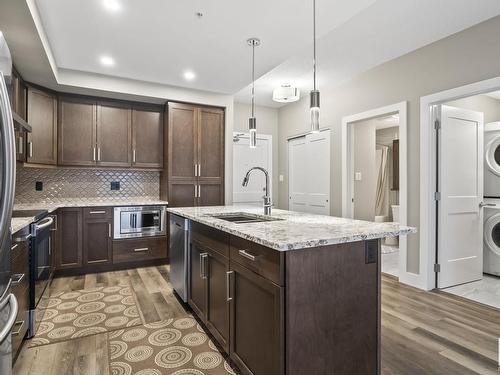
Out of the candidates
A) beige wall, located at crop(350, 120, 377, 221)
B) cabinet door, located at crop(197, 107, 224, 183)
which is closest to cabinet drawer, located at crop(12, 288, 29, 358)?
cabinet door, located at crop(197, 107, 224, 183)

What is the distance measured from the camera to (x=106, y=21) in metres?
2.55

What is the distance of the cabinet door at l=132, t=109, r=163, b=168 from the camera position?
4270 mm

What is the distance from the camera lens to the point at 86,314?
2.62 meters

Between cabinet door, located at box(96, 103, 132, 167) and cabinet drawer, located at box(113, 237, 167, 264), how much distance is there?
1.10 metres

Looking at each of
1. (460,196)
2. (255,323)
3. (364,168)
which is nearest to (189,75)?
(364,168)

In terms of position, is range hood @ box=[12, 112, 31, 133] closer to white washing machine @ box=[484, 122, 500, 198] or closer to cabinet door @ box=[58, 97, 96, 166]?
cabinet door @ box=[58, 97, 96, 166]

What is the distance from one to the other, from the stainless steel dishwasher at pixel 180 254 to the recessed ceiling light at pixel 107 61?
74.3 inches

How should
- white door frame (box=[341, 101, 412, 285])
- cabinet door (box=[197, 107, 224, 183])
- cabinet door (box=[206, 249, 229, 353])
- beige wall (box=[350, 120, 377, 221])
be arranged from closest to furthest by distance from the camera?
cabinet door (box=[206, 249, 229, 353])
white door frame (box=[341, 101, 412, 285])
cabinet door (box=[197, 107, 224, 183])
beige wall (box=[350, 120, 377, 221])

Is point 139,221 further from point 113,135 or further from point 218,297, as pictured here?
point 218,297

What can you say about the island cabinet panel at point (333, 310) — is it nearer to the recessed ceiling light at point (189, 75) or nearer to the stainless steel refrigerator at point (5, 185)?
the stainless steel refrigerator at point (5, 185)

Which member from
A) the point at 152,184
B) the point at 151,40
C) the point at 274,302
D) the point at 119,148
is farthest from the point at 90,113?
the point at 274,302

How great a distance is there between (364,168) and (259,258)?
370 centimetres

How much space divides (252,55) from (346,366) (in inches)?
115

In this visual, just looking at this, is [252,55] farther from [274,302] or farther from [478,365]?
[478,365]
